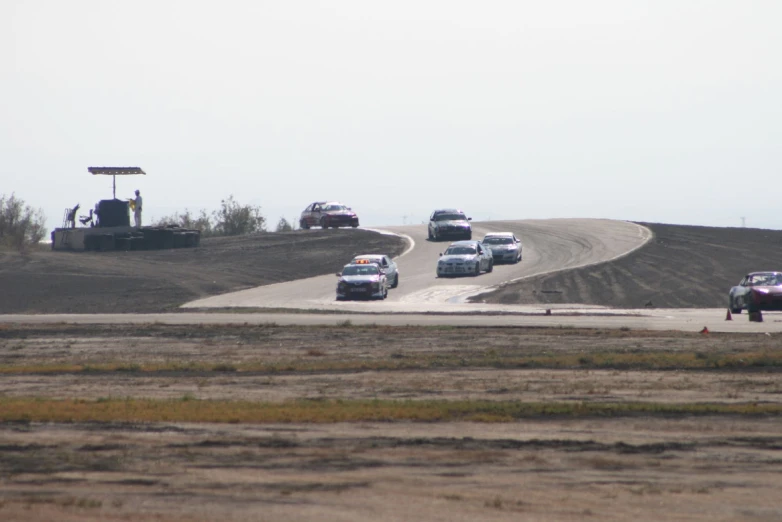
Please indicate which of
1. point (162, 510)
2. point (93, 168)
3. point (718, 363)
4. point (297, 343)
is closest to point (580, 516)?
point (162, 510)

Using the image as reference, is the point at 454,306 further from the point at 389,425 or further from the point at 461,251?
the point at 389,425

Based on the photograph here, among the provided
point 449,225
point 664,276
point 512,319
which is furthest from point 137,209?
point 512,319

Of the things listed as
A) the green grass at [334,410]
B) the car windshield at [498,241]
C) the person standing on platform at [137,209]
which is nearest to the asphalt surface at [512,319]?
the green grass at [334,410]

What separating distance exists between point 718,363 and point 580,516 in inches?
450

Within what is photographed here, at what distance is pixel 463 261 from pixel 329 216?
20956 mm

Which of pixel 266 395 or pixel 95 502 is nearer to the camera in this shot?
pixel 95 502

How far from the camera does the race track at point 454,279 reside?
129 feet

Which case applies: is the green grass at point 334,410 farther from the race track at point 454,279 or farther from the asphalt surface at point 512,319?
the race track at point 454,279

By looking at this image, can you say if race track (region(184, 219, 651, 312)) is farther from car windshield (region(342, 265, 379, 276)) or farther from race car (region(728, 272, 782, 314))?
race car (region(728, 272, 782, 314))

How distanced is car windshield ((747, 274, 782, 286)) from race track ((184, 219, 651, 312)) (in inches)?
381

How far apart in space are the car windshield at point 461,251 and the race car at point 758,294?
49.2 ft

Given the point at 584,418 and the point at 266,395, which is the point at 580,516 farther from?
the point at 266,395

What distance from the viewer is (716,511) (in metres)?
9.64

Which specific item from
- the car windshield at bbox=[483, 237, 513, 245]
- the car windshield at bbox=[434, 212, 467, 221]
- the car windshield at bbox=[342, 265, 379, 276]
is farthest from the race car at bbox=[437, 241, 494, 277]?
the car windshield at bbox=[434, 212, 467, 221]
